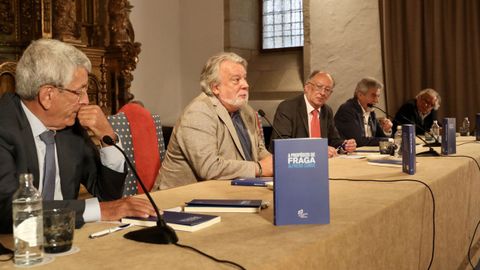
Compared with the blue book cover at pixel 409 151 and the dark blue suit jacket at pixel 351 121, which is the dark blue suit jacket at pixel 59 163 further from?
the dark blue suit jacket at pixel 351 121

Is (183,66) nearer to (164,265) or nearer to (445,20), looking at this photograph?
(445,20)

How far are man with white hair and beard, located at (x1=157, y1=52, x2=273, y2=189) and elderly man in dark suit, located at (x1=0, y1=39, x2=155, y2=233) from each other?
0.51 metres

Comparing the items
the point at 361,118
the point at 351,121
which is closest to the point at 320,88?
the point at 351,121

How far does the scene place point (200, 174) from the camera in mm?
2467

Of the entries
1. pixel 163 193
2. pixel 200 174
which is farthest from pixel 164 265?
pixel 200 174

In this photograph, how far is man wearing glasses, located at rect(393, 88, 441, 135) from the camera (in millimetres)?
5906

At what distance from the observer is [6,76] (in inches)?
195

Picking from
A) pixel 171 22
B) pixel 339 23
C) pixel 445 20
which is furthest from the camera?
pixel 171 22

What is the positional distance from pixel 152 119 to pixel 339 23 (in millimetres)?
4650

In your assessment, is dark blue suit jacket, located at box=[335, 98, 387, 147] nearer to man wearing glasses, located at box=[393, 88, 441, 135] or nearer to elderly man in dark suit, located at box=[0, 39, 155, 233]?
man wearing glasses, located at box=[393, 88, 441, 135]

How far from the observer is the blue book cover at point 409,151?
2410mm

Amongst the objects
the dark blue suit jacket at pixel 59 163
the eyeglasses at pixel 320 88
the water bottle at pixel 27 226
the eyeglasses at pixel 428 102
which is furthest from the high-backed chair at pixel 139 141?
the eyeglasses at pixel 428 102

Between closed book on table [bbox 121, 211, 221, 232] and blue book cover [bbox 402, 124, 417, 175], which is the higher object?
blue book cover [bbox 402, 124, 417, 175]

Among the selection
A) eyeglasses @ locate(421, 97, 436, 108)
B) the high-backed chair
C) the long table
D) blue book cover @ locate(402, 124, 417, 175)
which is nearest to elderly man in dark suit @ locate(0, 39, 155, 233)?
the long table
